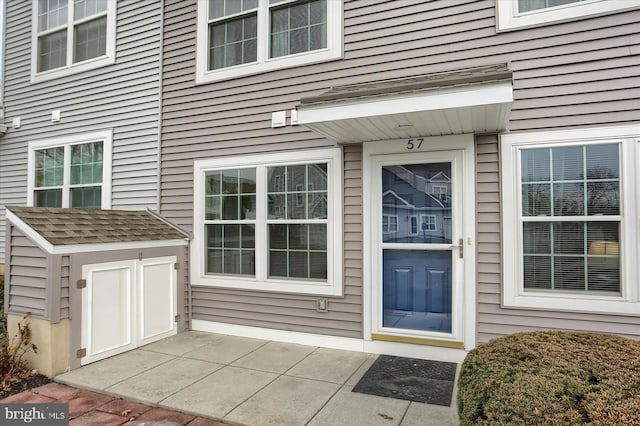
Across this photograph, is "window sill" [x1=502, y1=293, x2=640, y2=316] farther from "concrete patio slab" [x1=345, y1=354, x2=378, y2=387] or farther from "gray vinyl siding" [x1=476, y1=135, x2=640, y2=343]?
"concrete patio slab" [x1=345, y1=354, x2=378, y2=387]

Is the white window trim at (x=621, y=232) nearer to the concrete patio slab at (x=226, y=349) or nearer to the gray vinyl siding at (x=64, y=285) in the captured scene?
the concrete patio slab at (x=226, y=349)

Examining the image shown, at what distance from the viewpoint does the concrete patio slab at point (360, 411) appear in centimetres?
270

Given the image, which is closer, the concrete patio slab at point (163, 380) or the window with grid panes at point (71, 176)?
the concrete patio slab at point (163, 380)

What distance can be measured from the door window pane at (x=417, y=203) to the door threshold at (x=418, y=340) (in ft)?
A: 3.16

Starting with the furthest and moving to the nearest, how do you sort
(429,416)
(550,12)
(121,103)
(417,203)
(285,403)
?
(121,103) < (417,203) < (550,12) < (285,403) < (429,416)

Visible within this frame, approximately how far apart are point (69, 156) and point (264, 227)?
3.84 meters

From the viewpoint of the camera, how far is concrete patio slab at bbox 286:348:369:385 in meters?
3.48

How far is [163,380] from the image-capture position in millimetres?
3416

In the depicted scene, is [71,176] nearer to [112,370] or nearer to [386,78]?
[112,370]

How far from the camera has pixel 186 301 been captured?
502 cm

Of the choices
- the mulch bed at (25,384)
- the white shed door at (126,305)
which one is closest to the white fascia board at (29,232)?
the white shed door at (126,305)

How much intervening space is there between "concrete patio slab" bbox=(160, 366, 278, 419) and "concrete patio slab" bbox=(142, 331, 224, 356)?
819 mm

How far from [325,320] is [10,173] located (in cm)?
648

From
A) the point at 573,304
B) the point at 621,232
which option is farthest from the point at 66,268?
the point at 621,232
